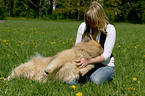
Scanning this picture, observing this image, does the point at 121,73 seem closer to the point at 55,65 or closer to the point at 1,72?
the point at 55,65

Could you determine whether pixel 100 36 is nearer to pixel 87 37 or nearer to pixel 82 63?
pixel 87 37

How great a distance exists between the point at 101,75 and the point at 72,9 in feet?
98.9

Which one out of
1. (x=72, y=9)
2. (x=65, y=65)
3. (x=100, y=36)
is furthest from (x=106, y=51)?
(x=72, y=9)

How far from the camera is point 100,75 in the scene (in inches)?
110

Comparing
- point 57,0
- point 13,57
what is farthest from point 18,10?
point 13,57

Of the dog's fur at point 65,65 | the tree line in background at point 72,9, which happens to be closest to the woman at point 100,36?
the dog's fur at point 65,65

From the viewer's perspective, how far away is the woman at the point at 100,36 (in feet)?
8.97

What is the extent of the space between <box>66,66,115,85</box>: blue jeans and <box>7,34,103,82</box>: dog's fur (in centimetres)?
21

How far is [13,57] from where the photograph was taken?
159 inches

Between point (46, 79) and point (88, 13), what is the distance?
1.34 metres

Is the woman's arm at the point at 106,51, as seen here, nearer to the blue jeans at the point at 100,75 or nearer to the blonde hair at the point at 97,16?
the blonde hair at the point at 97,16

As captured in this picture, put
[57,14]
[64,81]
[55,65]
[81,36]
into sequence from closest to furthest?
[55,65]
[64,81]
[81,36]
[57,14]

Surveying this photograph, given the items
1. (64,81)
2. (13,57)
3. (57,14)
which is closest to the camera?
(64,81)

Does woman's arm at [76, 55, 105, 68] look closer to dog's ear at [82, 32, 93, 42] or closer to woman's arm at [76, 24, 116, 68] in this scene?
woman's arm at [76, 24, 116, 68]
